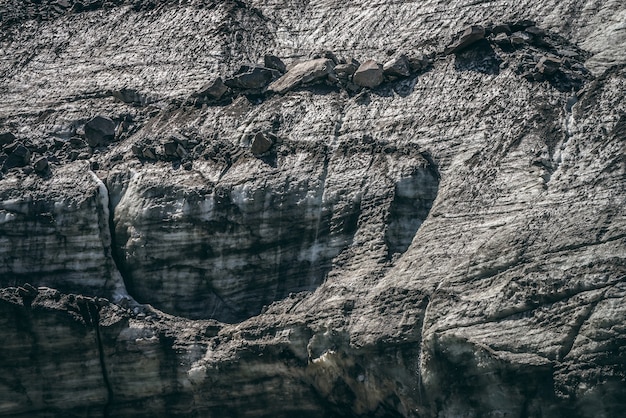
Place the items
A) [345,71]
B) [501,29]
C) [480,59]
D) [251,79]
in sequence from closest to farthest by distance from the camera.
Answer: [480,59], [501,29], [345,71], [251,79]

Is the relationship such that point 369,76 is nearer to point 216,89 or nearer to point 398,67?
point 398,67

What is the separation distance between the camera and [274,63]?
28.7 metres

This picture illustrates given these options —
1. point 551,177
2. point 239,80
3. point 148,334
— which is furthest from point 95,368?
point 551,177

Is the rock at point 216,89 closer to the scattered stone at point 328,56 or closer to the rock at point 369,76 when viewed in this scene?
the scattered stone at point 328,56

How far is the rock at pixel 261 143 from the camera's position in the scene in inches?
1048

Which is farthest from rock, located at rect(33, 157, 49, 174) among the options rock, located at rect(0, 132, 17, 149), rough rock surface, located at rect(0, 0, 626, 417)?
rock, located at rect(0, 132, 17, 149)

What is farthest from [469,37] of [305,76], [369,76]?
[305,76]

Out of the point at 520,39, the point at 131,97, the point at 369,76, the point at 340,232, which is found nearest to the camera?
the point at 340,232

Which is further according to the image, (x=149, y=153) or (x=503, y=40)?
(x=149, y=153)

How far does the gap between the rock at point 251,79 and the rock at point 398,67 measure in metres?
2.29

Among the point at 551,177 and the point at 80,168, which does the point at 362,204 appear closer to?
the point at 551,177

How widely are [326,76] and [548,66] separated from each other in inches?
163

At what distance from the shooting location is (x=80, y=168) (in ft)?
91.6

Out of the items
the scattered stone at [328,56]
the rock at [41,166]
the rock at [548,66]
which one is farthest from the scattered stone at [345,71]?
the rock at [41,166]
